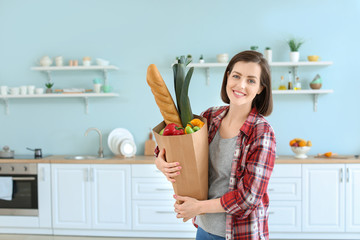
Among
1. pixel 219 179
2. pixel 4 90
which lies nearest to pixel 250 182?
pixel 219 179

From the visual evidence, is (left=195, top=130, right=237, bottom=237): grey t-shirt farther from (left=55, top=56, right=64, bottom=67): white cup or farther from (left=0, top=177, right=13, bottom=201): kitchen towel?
(left=55, top=56, right=64, bottom=67): white cup

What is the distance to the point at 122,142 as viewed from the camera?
400 centimetres

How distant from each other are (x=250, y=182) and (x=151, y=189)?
2487mm

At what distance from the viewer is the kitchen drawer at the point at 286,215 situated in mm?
3611

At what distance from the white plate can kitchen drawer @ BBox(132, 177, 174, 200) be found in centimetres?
55

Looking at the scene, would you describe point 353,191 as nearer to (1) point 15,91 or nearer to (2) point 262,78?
(2) point 262,78

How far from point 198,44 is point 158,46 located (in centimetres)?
46

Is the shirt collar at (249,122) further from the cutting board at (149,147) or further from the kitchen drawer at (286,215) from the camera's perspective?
the cutting board at (149,147)

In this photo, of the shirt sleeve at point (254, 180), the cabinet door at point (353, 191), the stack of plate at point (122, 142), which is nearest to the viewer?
the shirt sleeve at point (254, 180)

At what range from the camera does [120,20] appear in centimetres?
422

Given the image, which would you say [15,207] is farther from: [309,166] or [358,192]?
[358,192]

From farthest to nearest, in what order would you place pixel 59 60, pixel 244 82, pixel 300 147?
1. pixel 59 60
2. pixel 300 147
3. pixel 244 82

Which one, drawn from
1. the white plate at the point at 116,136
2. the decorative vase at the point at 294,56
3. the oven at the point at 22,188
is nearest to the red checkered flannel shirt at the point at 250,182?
the decorative vase at the point at 294,56

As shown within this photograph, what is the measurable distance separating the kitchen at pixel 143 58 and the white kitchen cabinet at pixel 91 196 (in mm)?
102
